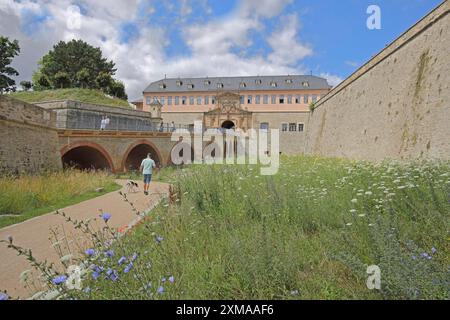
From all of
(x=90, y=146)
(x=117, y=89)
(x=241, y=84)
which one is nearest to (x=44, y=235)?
(x=90, y=146)

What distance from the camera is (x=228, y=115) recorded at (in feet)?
154

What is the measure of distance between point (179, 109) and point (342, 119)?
126ft

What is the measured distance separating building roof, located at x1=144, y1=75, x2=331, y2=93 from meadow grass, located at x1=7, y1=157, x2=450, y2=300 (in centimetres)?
5006

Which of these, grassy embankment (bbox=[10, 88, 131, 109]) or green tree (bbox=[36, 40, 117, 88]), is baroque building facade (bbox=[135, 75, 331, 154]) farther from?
grassy embankment (bbox=[10, 88, 131, 109])

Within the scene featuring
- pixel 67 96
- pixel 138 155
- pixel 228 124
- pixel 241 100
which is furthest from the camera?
pixel 241 100

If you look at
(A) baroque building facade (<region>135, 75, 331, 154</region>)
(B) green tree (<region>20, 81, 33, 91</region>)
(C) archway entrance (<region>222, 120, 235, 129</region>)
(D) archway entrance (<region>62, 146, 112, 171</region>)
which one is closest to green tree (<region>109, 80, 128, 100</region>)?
(A) baroque building facade (<region>135, 75, 331, 154</region>)

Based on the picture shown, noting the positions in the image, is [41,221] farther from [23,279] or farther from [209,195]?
[23,279]

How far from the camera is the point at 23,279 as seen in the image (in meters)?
2.17

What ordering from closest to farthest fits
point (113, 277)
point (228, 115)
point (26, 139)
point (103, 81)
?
point (113, 277) → point (26, 139) → point (103, 81) → point (228, 115)

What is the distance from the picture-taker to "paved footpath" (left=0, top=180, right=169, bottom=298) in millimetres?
4017

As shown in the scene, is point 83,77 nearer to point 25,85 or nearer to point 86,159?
point 25,85

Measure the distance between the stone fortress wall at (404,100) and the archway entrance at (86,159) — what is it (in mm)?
17264

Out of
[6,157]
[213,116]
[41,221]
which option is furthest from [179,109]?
[41,221]

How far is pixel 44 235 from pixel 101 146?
1420cm
